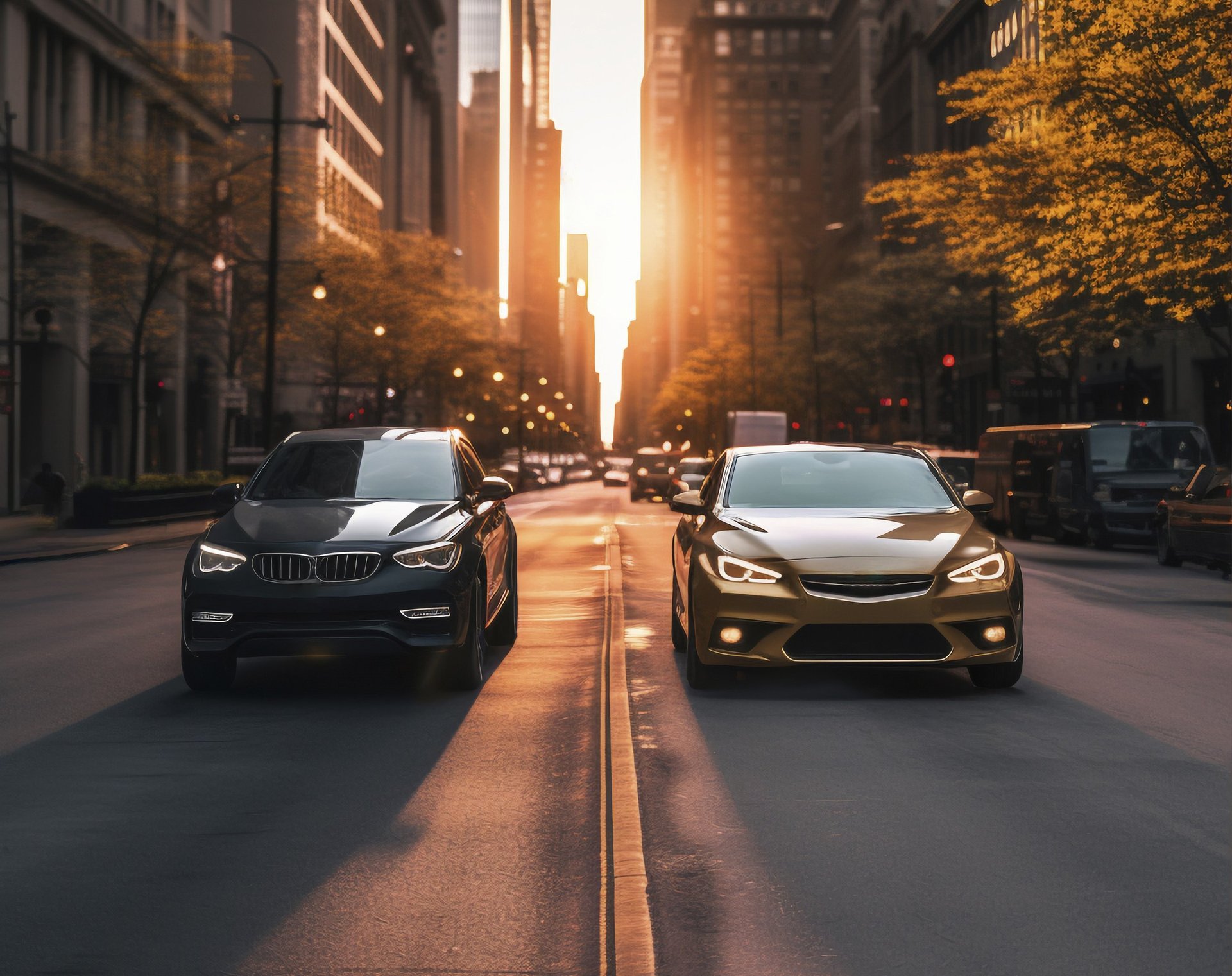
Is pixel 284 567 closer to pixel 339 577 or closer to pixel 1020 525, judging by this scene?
pixel 339 577

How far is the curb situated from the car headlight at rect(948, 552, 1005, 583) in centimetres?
1539

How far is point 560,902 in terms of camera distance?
510 cm

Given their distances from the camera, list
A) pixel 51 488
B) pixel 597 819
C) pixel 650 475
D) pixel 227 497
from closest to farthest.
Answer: pixel 597 819, pixel 227 497, pixel 51 488, pixel 650 475

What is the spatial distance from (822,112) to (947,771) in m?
179

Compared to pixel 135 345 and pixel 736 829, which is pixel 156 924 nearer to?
pixel 736 829

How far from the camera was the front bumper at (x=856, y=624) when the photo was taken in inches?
355

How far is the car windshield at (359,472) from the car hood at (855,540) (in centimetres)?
209

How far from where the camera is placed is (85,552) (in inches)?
1006

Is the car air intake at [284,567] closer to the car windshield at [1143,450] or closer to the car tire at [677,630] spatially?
the car tire at [677,630]

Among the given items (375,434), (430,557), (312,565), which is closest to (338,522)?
(312,565)

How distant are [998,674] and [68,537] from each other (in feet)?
77.4

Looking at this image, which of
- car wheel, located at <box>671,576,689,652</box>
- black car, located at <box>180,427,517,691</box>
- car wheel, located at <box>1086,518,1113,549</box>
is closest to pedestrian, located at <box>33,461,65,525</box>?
car wheel, located at <box>1086,518,1113,549</box>

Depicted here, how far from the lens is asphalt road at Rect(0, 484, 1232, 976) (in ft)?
15.3

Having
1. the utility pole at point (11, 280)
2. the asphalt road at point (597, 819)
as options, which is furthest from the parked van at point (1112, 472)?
the utility pole at point (11, 280)
